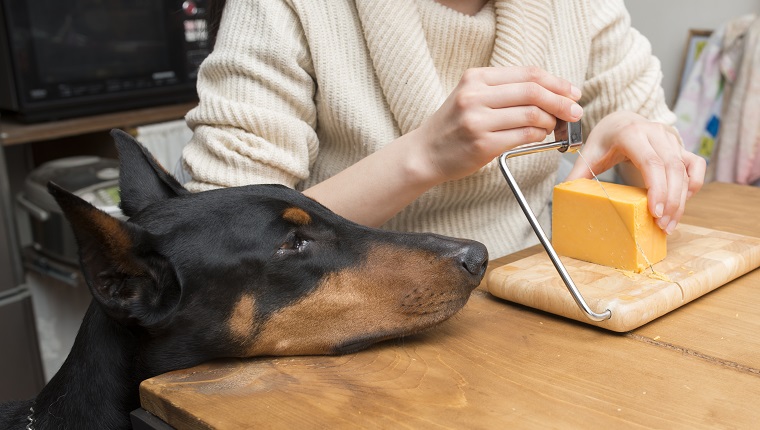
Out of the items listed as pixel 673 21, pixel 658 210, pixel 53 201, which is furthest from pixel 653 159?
pixel 673 21

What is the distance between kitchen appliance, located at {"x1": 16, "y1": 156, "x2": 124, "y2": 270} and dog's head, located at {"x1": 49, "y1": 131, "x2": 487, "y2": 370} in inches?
63.6

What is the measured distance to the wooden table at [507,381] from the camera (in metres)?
0.74

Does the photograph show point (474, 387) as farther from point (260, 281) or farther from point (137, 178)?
point (137, 178)

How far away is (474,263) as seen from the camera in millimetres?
960

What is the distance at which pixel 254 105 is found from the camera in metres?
1.33

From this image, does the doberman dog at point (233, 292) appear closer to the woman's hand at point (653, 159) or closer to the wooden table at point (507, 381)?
the wooden table at point (507, 381)

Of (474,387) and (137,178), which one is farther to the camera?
(137,178)

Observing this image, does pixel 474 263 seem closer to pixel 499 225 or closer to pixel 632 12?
pixel 499 225

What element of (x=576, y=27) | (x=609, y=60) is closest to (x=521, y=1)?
(x=576, y=27)

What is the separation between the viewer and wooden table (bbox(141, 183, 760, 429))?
Result: 0.74 meters

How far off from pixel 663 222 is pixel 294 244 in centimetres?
53

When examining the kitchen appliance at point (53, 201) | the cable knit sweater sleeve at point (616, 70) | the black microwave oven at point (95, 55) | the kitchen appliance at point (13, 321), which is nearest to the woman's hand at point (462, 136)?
the cable knit sweater sleeve at point (616, 70)

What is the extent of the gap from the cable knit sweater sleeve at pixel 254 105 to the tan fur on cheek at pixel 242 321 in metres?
0.42

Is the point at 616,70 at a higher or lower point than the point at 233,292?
higher
